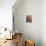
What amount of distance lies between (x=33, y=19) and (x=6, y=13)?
4.23 feet

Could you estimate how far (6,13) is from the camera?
11.9 ft

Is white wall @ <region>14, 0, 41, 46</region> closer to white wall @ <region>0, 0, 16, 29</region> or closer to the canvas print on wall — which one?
the canvas print on wall

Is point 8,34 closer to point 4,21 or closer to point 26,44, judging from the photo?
point 4,21

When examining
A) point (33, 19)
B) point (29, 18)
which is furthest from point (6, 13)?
point (33, 19)

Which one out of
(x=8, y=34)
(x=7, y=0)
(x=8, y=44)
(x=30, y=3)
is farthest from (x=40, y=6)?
(x=8, y=44)

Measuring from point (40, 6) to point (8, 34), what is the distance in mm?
1795

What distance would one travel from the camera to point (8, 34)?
349cm

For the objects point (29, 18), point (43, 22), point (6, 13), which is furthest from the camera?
point (29, 18)

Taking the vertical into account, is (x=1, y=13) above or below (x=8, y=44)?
above

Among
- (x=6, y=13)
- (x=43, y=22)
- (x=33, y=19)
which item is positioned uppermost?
(x=6, y=13)

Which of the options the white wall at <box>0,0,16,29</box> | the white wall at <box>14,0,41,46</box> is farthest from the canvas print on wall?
the white wall at <box>0,0,16,29</box>

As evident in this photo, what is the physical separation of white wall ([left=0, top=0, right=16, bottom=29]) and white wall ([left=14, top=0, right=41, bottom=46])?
2.68ft

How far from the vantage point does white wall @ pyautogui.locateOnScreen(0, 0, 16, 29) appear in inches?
142

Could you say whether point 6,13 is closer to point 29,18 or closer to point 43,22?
point 29,18
